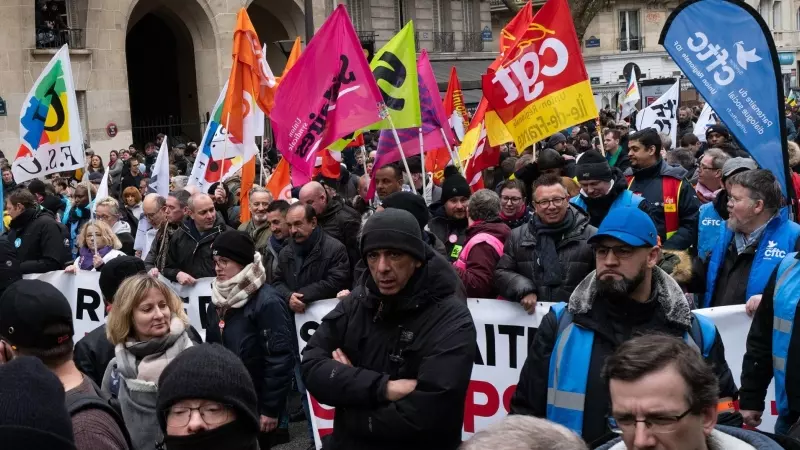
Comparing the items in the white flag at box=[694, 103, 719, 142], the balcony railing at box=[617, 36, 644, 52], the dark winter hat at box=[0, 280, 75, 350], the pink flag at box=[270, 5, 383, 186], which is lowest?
the dark winter hat at box=[0, 280, 75, 350]

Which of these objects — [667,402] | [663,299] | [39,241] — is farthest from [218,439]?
[39,241]

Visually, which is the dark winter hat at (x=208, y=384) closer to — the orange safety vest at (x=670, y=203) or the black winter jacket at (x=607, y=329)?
the black winter jacket at (x=607, y=329)

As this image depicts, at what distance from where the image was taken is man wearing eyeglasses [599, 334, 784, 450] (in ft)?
8.72

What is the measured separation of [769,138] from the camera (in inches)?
205

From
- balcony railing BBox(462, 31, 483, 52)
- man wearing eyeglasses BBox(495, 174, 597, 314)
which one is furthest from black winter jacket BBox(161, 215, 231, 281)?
balcony railing BBox(462, 31, 483, 52)

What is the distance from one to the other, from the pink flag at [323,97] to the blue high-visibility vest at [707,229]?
2.81 m

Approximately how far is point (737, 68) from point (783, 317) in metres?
1.67

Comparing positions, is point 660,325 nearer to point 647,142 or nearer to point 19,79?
point 647,142

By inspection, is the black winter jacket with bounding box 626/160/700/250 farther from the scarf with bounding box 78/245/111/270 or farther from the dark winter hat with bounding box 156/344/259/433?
the dark winter hat with bounding box 156/344/259/433

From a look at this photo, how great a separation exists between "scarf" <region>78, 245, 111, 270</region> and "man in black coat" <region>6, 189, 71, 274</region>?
0.48 metres

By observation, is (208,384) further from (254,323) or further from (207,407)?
(254,323)

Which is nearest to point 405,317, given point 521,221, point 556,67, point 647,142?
point 521,221

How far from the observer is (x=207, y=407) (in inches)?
117

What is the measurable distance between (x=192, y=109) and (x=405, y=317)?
104 feet
